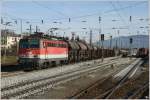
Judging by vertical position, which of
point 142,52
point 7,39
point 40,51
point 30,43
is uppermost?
point 7,39

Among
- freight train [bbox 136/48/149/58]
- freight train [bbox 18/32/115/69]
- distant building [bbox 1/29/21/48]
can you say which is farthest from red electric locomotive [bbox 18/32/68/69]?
freight train [bbox 136/48/149/58]

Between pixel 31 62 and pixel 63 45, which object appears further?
pixel 63 45

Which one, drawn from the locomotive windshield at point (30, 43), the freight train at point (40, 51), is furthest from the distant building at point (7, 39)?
the locomotive windshield at point (30, 43)

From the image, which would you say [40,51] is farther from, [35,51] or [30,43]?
[30,43]

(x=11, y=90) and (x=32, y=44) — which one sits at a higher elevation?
(x=32, y=44)

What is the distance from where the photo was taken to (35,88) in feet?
65.5

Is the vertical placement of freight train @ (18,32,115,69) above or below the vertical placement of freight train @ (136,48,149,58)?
above

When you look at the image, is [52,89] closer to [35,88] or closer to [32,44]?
[35,88]

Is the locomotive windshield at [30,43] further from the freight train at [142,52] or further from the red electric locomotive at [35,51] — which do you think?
the freight train at [142,52]

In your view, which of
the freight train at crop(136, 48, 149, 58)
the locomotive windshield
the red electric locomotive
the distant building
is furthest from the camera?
the freight train at crop(136, 48, 149, 58)

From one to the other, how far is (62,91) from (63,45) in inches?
964

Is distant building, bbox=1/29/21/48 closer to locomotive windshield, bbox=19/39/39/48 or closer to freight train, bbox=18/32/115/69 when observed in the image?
freight train, bbox=18/32/115/69

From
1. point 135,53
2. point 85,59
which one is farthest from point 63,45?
point 135,53

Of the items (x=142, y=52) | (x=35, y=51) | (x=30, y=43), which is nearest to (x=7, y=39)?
(x=142, y=52)
